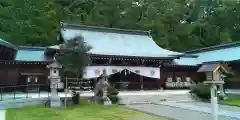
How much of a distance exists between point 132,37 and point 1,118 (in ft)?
54.3

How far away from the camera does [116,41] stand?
23391 mm

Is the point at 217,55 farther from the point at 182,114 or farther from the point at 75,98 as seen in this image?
the point at 75,98

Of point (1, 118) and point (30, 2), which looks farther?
point (30, 2)

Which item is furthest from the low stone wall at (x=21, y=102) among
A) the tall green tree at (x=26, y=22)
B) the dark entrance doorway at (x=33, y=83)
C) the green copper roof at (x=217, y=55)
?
the green copper roof at (x=217, y=55)

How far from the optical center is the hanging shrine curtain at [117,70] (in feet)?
63.1

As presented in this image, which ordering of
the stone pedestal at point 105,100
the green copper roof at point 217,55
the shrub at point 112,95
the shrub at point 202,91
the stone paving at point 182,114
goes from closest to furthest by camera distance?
the stone paving at point 182,114 < the stone pedestal at point 105,100 < the shrub at point 112,95 < the shrub at point 202,91 < the green copper roof at point 217,55

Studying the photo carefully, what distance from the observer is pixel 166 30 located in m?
32.3

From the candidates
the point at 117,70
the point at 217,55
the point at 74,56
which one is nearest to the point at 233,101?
the point at 117,70

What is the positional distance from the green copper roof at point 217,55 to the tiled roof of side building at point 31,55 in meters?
11.9

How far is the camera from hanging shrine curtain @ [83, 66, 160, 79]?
19.2 meters

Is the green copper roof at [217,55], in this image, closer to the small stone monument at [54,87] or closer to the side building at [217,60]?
the side building at [217,60]

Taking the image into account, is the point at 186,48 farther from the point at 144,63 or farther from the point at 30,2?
the point at 30,2

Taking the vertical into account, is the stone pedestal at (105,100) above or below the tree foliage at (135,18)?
below

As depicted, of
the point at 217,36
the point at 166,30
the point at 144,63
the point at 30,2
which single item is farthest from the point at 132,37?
the point at 217,36
